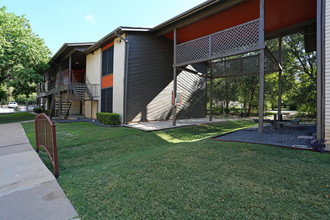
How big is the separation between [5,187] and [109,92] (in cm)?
895

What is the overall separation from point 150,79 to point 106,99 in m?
3.53

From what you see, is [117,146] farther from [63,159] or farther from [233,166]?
[233,166]

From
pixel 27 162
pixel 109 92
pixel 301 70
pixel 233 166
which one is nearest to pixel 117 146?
pixel 27 162

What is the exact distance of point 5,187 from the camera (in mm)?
2506

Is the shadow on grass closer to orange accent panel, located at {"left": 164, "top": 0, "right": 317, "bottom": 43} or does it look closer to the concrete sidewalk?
the concrete sidewalk

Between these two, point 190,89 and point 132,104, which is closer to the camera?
point 132,104

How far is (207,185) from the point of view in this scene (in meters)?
2.32

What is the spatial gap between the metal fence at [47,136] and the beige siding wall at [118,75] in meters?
5.26

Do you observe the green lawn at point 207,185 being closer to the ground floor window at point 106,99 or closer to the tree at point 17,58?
the ground floor window at point 106,99

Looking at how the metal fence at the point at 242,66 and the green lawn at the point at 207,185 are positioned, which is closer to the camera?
the green lawn at the point at 207,185

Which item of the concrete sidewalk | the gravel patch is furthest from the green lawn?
the gravel patch

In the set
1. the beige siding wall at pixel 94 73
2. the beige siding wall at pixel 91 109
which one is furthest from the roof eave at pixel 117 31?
the beige siding wall at pixel 91 109

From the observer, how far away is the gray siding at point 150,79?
955 cm

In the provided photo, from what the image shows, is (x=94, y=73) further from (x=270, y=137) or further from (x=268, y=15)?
(x=270, y=137)
